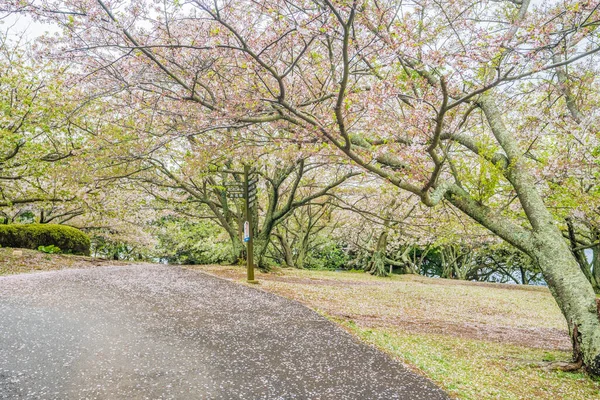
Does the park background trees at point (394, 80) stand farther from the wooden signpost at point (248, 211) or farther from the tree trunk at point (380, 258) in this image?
the tree trunk at point (380, 258)

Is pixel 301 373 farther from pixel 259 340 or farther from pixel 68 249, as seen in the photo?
pixel 68 249

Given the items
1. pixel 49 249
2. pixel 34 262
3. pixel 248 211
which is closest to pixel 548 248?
pixel 248 211

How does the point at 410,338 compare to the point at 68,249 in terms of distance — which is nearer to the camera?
the point at 410,338

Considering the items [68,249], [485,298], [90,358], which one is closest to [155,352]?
[90,358]

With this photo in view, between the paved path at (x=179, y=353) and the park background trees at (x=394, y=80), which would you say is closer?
the paved path at (x=179, y=353)

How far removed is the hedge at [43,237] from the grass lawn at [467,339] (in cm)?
1008

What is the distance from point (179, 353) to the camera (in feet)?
→ 16.6

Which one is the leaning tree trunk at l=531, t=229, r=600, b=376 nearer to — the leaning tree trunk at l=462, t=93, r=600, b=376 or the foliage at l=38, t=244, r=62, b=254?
the leaning tree trunk at l=462, t=93, r=600, b=376

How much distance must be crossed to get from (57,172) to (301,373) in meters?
12.8

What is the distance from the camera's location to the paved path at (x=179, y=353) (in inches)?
162

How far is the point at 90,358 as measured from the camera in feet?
15.5

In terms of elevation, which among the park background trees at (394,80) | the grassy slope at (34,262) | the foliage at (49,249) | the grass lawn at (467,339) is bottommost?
the grass lawn at (467,339)

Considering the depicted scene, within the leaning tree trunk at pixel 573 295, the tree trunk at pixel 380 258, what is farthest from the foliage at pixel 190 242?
the leaning tree trunk at pixel 573 295

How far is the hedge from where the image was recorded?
16.0 metres
